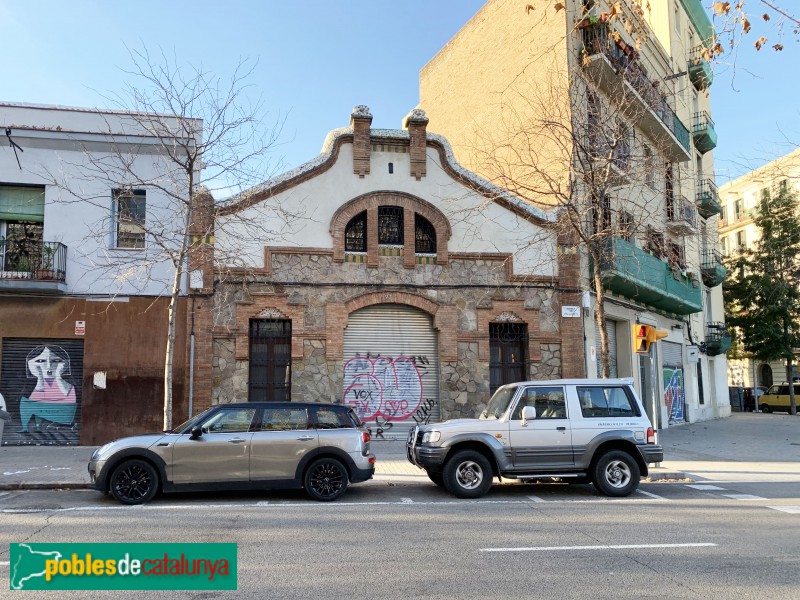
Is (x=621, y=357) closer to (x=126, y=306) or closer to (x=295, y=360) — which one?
(x=295, y=360)

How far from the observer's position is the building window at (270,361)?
16188 mm

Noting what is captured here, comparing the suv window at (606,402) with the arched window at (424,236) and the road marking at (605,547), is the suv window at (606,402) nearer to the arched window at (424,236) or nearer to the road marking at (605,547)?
the road marking at (605,547)

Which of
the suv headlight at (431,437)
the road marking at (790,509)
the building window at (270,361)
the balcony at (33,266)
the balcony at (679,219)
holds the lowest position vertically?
the road marking at (790,509)

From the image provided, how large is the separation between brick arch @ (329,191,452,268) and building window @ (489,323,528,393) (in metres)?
2.45

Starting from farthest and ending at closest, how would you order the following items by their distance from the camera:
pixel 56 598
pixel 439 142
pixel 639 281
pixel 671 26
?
pixel 671 26 → pixel 639 281 → pixel 439 142 → pixel 56 598

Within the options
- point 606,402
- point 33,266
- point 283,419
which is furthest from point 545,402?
point 33,266

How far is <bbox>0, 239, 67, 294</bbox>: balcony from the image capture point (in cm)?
1502

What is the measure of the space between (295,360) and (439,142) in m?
6.99

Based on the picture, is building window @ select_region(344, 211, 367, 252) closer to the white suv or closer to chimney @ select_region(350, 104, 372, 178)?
chimney @ select_region(350, 104, 372, 178)

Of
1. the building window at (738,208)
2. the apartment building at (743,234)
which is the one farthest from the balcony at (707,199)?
the building window at (738,208)

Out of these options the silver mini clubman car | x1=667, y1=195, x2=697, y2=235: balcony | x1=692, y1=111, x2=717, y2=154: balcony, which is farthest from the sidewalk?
x1=692, y1=111, x2=717, y2=154: balcony

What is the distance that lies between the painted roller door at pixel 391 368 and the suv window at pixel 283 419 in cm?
660

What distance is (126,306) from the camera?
15664 mm

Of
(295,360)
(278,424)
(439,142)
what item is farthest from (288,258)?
(278,424)
